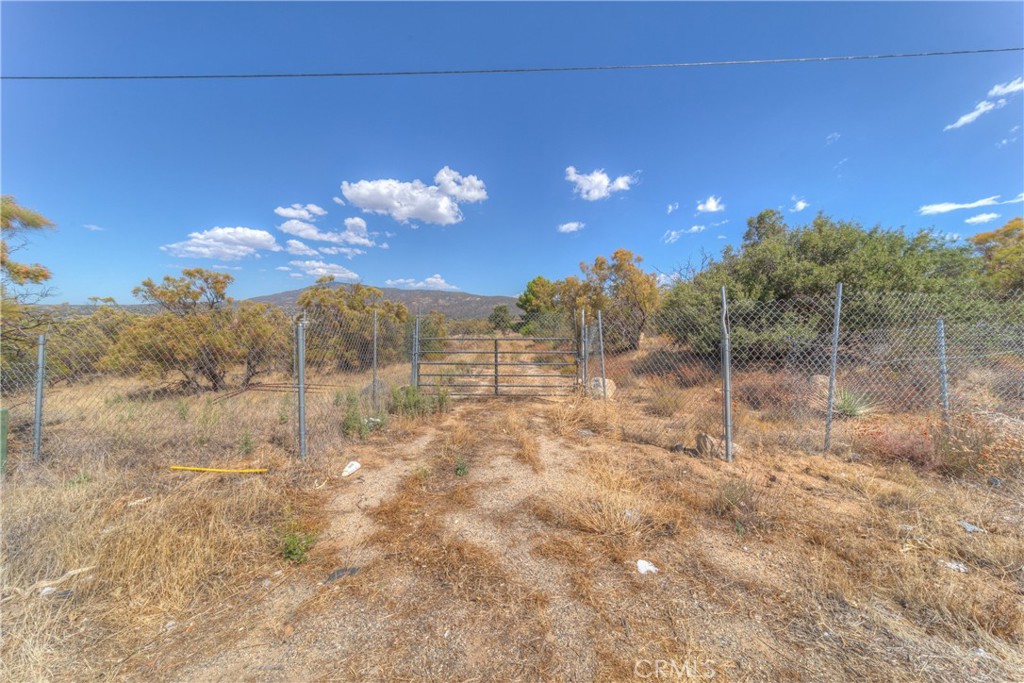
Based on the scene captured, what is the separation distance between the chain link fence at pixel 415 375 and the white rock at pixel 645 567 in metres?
2.38

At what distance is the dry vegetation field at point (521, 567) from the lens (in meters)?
1.81

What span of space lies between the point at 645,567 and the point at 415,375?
6.49 m

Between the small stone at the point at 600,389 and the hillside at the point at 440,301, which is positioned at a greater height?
the hillside at the point at 440,301

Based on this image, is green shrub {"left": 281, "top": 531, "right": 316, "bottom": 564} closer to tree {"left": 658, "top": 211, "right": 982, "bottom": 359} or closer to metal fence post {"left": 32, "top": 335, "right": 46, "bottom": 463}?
metal fence post {"left": 32, "top": 335, "right": 46, "bottom": 463}

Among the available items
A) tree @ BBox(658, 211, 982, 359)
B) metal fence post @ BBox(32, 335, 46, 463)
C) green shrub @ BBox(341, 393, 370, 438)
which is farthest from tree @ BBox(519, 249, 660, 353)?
metal fence post @ BBox(32, 335, 46, 463)

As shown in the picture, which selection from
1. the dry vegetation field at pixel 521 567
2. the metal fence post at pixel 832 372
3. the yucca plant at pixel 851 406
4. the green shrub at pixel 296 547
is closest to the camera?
the dry vegetation field at pixel 521 567

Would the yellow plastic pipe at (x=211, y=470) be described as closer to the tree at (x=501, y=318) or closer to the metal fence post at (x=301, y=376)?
the metal fence post at (x=301, y=376)

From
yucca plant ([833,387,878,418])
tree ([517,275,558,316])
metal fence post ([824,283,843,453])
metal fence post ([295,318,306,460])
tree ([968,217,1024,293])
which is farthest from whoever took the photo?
tree ([517,275,558,316])

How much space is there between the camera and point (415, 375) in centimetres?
811

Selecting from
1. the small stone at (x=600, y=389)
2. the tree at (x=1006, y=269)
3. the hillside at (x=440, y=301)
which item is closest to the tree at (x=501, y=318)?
the hillside at (x=440, y=301)

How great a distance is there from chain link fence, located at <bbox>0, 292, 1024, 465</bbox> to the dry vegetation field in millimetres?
528

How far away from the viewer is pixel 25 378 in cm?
484

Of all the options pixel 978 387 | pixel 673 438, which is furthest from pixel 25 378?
pixel 978 387

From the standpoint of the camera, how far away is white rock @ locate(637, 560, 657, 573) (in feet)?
8.05
